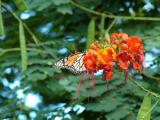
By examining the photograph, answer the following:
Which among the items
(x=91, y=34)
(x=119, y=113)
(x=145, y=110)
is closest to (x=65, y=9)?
(x=91, y=34)

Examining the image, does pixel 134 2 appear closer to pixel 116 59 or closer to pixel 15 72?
pixel 15 72

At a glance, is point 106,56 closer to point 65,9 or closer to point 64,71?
point 64,71

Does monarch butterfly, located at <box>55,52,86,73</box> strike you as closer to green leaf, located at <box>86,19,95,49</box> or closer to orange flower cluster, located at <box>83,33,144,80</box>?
orange flower cluster, located at <box>83,33,144,80</box>

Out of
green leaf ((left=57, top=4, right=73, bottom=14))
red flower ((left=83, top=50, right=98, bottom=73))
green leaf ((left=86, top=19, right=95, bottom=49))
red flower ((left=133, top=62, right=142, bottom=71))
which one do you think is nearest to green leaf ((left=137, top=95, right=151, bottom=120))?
red flower ((left=133, top=62, right=142, bottom=71))

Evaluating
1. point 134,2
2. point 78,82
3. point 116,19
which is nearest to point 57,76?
point 78,82

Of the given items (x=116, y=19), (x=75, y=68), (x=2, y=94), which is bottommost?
(x=2, y=94)

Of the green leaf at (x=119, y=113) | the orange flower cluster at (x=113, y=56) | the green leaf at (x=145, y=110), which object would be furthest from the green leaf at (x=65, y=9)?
the green leaf at (x=145, y=110)

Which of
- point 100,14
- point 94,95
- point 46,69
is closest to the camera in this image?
point 94,95

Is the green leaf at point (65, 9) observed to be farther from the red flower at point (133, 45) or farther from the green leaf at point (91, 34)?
the red flower at point (133, 45)
